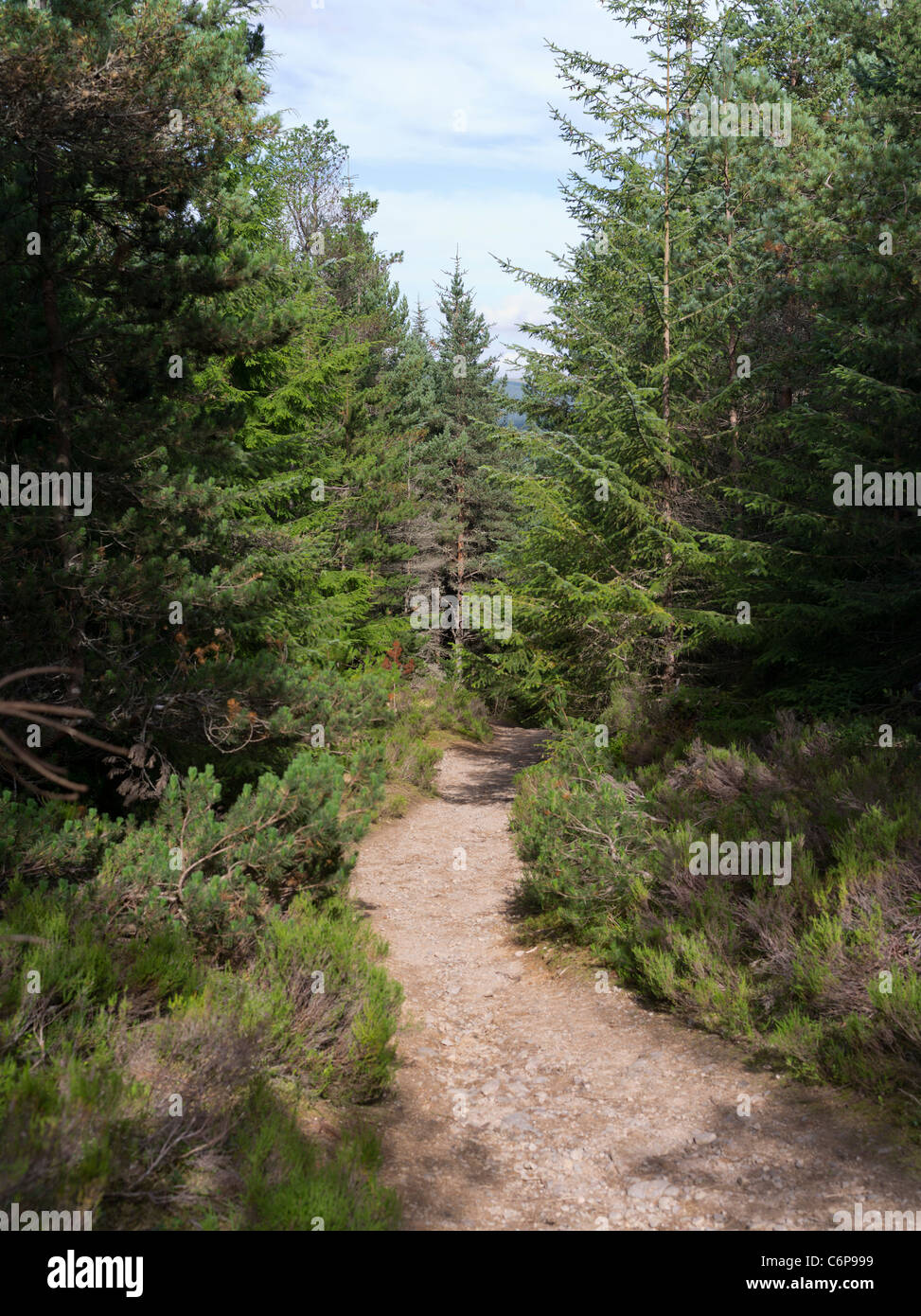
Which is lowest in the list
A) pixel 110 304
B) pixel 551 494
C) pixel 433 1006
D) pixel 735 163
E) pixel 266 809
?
pixel 433 1006

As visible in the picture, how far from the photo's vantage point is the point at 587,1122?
4867 mm

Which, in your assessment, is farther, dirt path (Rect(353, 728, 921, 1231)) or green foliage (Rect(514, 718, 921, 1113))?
green foliage (Rect(514, 718, 921, 1113))

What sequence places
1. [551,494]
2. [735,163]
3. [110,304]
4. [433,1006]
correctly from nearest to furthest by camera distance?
[433,1006] < [110,304] < [551,494] < [735,163]

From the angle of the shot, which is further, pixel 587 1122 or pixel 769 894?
pixel 769 894

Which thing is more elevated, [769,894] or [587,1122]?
[769,894]

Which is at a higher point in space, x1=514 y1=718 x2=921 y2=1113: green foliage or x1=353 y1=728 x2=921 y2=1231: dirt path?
x1=514 y1=718 x2=921 y2=1113: green foliage

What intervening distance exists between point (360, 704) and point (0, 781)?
3.37 meters

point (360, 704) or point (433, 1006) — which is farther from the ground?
point (360, 704)

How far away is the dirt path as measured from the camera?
157 inches
